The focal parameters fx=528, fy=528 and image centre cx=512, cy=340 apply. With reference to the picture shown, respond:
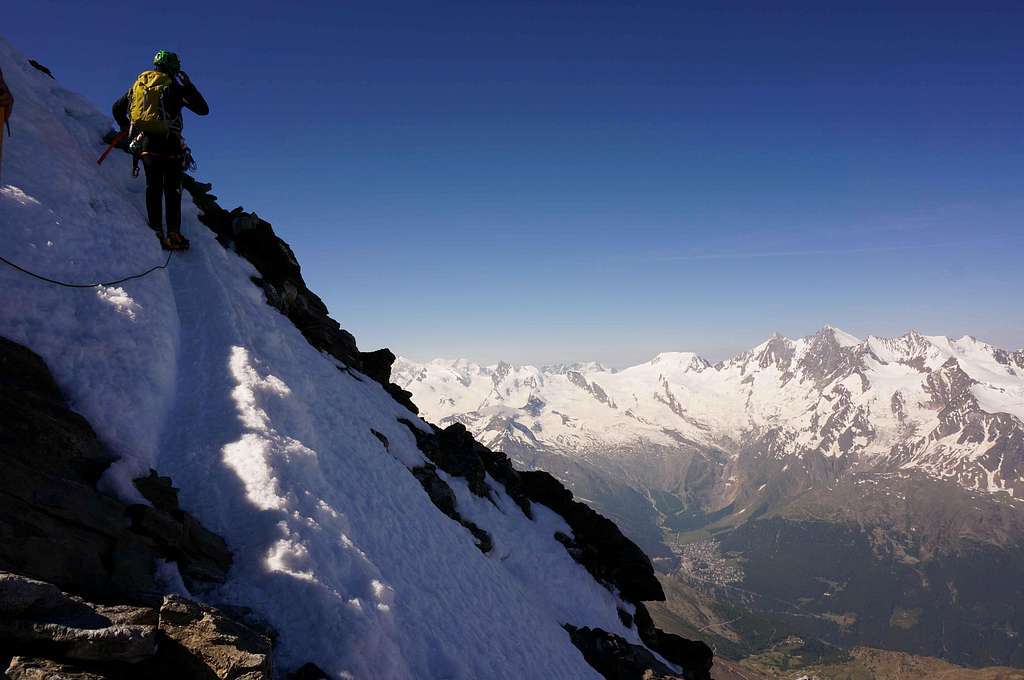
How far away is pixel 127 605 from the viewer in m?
8.81

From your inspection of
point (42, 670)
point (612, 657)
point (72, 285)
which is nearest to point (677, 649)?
point (612, 657)

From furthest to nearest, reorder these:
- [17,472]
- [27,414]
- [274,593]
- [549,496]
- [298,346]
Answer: [549,496], [298,346], [274,593], [27,414], [17,472]

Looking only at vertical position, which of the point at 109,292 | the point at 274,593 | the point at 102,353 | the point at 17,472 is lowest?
the point at 274,593

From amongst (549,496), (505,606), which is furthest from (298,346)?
(549,496)

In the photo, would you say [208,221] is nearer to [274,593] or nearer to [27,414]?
[27,414]

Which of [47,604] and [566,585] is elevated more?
[47,604]

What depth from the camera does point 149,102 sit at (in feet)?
67.2

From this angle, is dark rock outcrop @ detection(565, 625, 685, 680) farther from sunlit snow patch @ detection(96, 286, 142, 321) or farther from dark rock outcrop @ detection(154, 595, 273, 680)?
sunlit snow patch @ detection(96, 286, 142, 321)

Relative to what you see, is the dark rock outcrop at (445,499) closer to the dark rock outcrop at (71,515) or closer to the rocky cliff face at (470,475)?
the rocky cliff face at (470,475)

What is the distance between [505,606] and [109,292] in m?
18.7

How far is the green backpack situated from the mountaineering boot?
465 centimetres

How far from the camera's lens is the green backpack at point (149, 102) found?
20.4 meters

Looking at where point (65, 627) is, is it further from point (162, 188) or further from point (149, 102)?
point (162, 188)

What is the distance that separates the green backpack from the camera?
2041 centimetres
